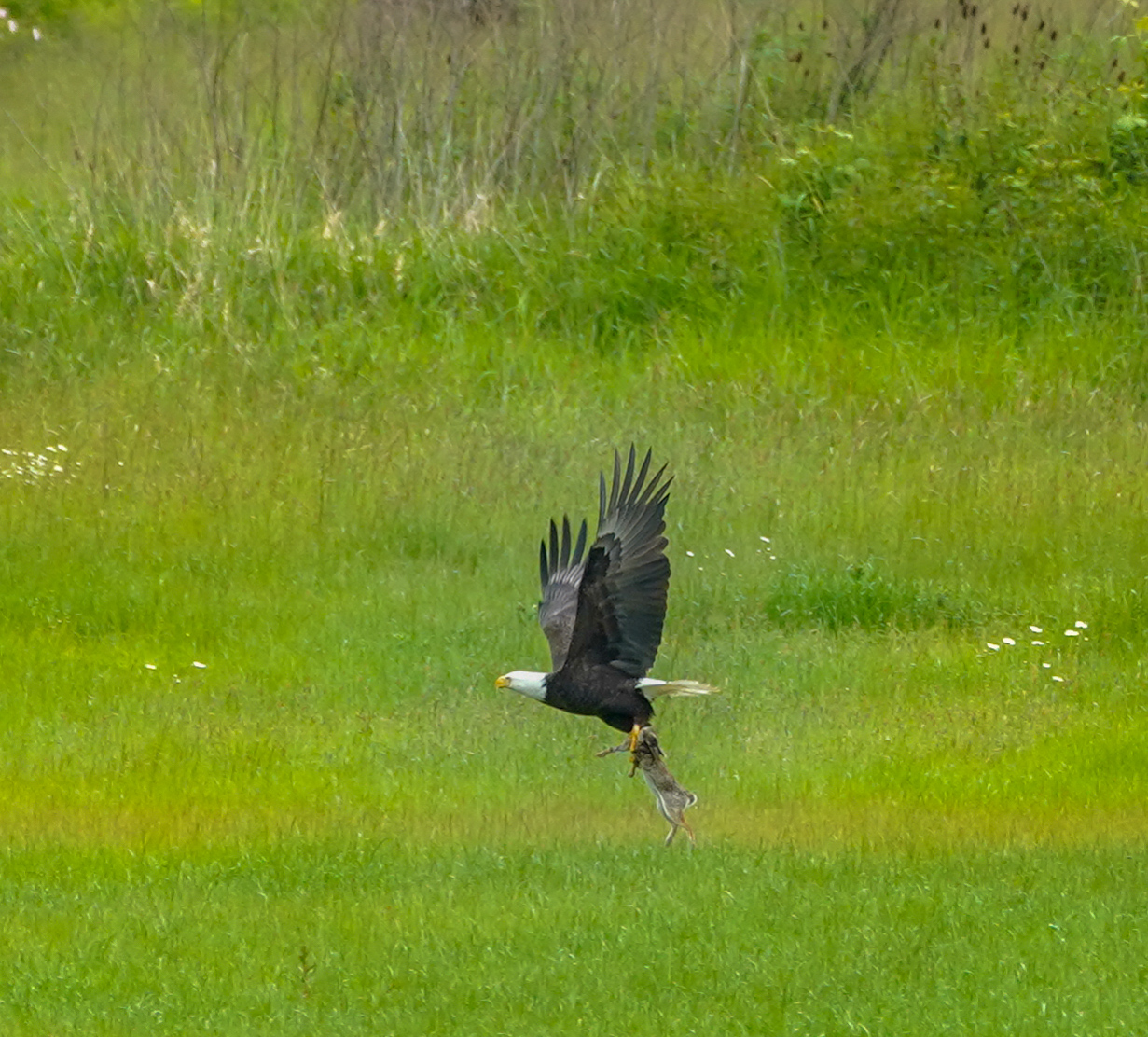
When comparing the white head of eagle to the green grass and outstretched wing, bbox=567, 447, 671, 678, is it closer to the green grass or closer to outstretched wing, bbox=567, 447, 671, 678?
outstretched wing, bbox=567, 447, 671, 678

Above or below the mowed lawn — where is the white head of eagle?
above

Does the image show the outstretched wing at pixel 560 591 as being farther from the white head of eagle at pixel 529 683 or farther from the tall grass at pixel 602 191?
the tall grass at pixel 602 191

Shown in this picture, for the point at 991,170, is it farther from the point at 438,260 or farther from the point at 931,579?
the point at 931,579

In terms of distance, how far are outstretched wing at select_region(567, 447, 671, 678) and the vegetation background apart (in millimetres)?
720

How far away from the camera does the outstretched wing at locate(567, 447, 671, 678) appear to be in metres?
7.99

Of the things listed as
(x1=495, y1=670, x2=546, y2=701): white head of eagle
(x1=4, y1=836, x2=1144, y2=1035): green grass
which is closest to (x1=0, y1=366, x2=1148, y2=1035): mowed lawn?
(x1=4, y1=836, x2=1144, y2=1035): green grass

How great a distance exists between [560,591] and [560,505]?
3.58 meters

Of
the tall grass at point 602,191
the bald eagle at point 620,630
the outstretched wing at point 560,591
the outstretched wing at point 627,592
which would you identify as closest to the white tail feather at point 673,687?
the bald eagle at point 620,630

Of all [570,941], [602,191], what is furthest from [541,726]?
[602,191]

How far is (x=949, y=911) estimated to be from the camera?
6918 mm

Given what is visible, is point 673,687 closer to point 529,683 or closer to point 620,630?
point 620,630

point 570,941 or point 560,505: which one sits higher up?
point 560,505

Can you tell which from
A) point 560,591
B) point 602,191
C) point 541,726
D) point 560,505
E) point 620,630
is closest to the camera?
point 620,630

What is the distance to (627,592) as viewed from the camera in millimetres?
8086
